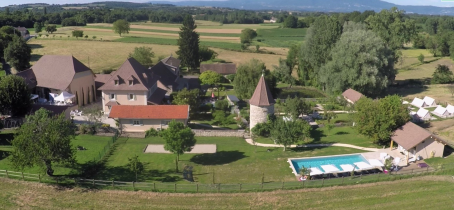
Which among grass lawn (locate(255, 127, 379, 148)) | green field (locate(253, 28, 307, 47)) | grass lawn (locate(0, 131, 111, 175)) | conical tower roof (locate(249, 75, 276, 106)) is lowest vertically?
grass lawn (locate(0, 131, 111, 175))

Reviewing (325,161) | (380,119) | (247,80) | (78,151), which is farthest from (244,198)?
(247,80)

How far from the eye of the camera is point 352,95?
58344mm

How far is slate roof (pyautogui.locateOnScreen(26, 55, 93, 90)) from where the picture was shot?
56719 mm

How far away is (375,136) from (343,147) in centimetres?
346

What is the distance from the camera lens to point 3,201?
1112 inches

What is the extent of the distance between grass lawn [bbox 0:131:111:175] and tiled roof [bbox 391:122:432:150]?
30452 mm

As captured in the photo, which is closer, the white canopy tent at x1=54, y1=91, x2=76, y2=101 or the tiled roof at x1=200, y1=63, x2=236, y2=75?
the white canopy tent at x1=54, y1=91, x2=76, y2=101

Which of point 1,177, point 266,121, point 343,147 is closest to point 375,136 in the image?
point 343,147

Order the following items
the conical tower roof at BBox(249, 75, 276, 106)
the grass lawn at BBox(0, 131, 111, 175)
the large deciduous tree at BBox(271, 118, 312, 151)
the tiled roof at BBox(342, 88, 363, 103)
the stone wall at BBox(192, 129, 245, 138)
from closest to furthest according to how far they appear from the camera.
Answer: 1. the grass lawn at BBox(0, 131, 111, 175)
2. the large deciduous tree at BBox(271, 118, 312, 151)
3. the conical tower roof at BBox(249, 75, 276, 106)
4. the stone wall at BBox(192, 129, 245, 138)
5. the tiled roof at BBox(342, 88, 363, 103)

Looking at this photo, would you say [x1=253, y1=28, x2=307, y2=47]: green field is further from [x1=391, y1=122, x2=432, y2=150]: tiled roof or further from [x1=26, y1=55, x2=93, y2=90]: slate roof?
[x1=391, y1=122, x2=432, y2=150]: tiled roof

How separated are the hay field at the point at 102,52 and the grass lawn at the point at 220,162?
5211cm

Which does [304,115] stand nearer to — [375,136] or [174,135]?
[375,136]

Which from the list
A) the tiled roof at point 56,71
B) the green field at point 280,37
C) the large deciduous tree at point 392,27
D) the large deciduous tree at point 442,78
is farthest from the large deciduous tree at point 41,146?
the green field at point 280,37

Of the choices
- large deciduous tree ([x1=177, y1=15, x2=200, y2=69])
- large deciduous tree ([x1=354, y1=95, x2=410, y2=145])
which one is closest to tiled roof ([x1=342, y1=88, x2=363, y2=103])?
large deciduous tree ([x1=354, y1=95, x2=410, y2=145])
